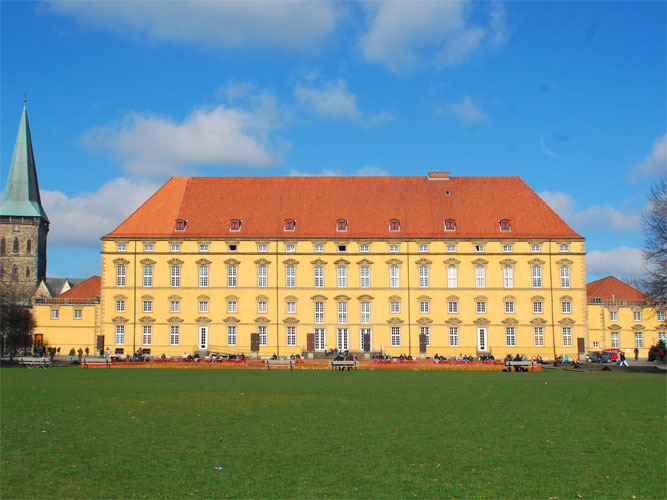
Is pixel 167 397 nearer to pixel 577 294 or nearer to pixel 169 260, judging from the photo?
pixel 169 260

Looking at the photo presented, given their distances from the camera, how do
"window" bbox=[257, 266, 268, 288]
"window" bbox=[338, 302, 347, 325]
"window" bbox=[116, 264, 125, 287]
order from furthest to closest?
"window" bbox=[116, 264, 125, 287]
"window" bbox=[257, 266, 268, 288]
"window" bbox=[338, 302, 347, 325]

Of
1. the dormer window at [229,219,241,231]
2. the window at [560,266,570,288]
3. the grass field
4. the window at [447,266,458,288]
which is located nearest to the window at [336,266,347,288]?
the window at [447,266,458,288]

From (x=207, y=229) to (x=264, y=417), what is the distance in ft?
187

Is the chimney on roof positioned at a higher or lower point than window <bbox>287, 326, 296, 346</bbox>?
higher

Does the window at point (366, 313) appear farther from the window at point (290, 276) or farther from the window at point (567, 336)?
the window at point (567, 336)

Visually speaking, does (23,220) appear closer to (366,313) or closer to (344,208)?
(344,208)

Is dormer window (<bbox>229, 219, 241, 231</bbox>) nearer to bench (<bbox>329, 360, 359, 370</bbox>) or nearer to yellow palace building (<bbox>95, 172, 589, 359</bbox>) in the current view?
yellow palace building (<bbox>95, 172, 589, 359</bbox>)

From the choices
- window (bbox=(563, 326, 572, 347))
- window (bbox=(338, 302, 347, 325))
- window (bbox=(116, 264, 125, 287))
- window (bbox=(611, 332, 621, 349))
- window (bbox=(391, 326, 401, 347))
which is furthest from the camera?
window (bbox=(611, 332, 621, 349))

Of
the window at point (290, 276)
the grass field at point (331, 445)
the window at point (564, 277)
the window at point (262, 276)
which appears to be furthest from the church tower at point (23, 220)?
the grass field at point (331, 445)

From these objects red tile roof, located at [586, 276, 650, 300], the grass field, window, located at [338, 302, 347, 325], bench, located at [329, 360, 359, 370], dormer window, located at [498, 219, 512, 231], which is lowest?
bench, located at [329, 360, 359, 370]

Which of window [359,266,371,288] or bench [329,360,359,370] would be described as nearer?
bench [329,360,359,370]

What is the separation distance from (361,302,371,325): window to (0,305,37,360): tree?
3474cm

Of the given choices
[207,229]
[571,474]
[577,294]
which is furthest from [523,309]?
[571,474]

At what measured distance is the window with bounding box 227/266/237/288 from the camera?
247ft
